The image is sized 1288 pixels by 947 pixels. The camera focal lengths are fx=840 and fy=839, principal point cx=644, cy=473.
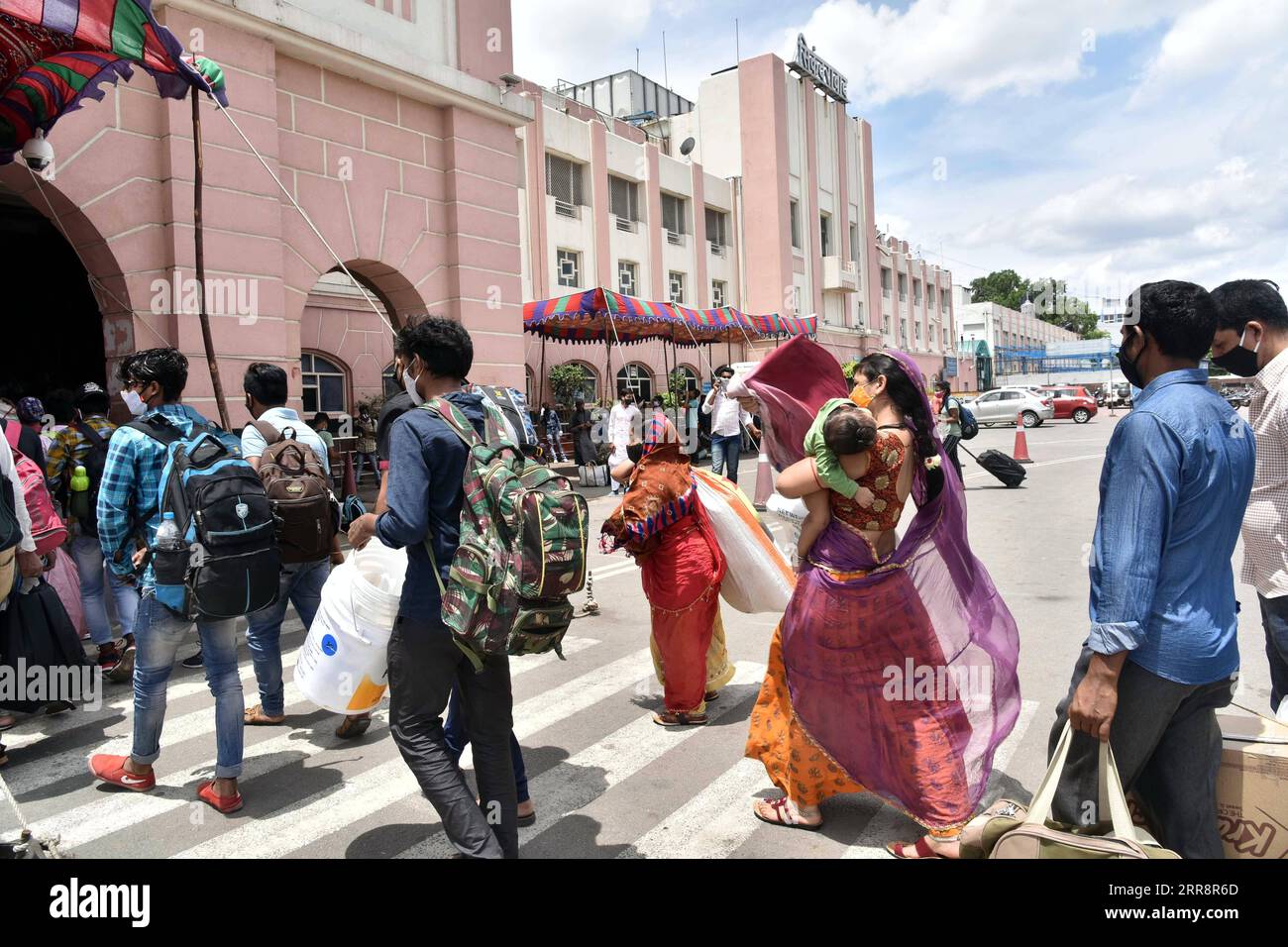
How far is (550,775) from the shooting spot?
12.8 feet

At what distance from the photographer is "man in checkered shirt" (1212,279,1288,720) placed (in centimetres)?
287

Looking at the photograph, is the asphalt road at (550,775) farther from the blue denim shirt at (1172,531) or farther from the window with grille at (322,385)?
the window with grille at (322,385)

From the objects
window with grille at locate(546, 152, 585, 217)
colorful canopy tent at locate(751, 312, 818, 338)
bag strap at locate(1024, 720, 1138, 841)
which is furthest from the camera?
window with grille at locate(546, 152, 585, 217)

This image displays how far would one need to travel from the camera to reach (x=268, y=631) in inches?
175

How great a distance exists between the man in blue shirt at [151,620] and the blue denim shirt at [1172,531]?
3.34 metres

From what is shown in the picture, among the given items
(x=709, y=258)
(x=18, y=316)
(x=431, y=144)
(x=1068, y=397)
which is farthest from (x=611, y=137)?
(x=1068, y=397)

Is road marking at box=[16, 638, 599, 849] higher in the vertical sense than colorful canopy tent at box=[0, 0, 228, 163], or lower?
lower

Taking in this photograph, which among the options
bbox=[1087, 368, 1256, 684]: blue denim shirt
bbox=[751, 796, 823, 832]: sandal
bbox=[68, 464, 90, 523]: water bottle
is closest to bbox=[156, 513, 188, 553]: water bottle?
bbox=[751, 796, 823, 832]: sandal

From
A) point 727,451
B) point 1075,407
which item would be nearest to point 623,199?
point 727,451

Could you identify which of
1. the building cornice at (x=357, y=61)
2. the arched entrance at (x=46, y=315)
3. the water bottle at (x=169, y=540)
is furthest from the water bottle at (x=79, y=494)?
the arched entrance at (x=46, y=315)

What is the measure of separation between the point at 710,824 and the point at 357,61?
32.3ft

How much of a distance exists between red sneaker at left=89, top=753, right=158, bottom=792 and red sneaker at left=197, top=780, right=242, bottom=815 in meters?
0.33

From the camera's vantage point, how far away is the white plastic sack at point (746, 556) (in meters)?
4.55

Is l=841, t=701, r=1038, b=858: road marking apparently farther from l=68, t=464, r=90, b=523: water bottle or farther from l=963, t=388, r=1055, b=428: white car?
l=963, t=388, r=1055, b=428: white car
